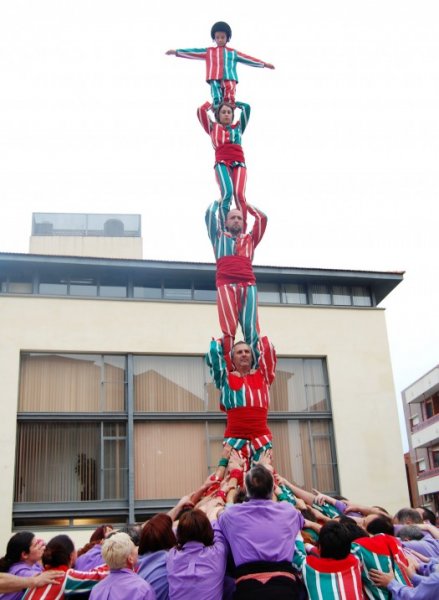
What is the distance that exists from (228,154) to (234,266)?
180 cm

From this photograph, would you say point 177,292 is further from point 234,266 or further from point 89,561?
point 89,561

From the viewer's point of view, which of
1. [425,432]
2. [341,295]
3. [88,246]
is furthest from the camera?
[425,432]

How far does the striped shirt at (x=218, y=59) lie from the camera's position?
37.1ft

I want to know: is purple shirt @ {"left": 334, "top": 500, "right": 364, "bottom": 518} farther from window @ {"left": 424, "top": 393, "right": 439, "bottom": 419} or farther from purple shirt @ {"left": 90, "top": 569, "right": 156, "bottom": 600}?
window @ {"left": 424, "top": 393, "right": 439, "bottom": 419}

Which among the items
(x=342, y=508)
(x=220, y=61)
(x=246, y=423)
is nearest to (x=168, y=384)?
(x=220, y=61)

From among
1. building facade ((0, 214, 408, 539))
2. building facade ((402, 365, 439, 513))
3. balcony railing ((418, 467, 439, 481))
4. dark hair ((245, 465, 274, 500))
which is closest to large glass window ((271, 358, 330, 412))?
building facade ((0, 214, 408, 539))

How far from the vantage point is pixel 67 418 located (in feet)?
57.8

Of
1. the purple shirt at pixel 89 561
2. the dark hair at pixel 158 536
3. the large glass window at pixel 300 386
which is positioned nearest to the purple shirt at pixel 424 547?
the dark hair at pixel 158 536

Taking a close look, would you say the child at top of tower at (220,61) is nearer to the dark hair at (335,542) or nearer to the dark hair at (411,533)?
the dark hair at (411,533)

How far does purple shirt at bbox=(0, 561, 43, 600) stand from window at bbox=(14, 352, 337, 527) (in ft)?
39.0

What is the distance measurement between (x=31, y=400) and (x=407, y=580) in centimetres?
1398

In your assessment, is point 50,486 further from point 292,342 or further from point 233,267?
point 233,267

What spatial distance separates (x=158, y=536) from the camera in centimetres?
525

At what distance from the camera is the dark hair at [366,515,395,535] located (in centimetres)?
556
